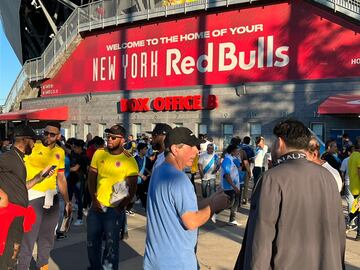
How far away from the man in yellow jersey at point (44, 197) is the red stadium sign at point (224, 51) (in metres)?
14.6

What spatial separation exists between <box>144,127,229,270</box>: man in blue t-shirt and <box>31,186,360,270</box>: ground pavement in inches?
129

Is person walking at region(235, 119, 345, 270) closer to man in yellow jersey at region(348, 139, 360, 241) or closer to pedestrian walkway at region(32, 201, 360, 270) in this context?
pedestrian walkway at region(32, 201, 360, 270)

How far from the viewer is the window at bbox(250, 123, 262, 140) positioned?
65.4 feet

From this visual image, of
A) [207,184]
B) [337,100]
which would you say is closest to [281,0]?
[337,100]

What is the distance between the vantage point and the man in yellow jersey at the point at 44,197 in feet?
16.6

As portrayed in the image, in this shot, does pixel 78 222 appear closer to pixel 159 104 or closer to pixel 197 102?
pixel 197 102

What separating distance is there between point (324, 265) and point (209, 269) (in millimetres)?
3713

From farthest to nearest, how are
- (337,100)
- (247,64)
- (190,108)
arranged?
(190,108) → (247,64) → (337,100)

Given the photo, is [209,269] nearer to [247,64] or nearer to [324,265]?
[324,265]

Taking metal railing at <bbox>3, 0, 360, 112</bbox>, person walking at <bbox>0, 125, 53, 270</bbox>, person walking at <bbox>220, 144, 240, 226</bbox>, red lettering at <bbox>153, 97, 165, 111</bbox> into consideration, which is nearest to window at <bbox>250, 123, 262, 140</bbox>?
red lettering at <bbox>153, 97, 165, 111</bbox>

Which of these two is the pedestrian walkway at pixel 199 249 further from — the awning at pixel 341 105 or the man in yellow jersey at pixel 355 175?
the awning at pixel 341 105

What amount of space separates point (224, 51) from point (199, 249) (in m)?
15.2

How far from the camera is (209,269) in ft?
20.3

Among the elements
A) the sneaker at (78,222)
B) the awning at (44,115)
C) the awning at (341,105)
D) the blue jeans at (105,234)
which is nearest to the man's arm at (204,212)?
the blue jeans at (105,234)
